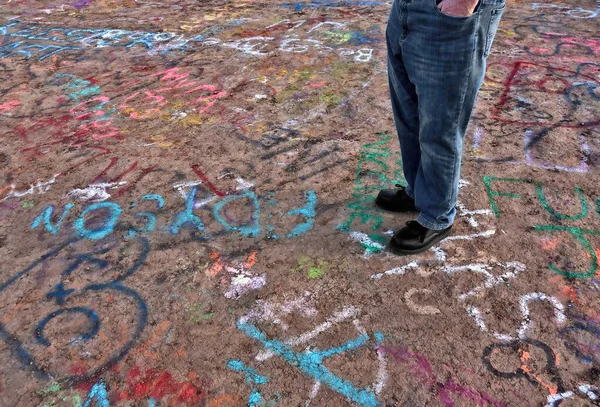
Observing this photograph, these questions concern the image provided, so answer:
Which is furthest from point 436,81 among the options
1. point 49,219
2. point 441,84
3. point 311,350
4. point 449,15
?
point 49,219

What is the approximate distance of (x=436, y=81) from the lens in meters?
1.59

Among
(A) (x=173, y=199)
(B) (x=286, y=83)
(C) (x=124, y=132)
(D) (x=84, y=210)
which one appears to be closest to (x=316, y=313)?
(A) (x=173, y=199)

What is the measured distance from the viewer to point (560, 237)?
6.43 feet

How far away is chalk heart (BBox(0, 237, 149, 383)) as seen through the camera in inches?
62.7

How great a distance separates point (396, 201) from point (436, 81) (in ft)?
2.37

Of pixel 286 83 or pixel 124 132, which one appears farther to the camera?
pixel 286 83

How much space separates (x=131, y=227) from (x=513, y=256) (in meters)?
1.84

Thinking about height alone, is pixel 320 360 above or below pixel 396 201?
below

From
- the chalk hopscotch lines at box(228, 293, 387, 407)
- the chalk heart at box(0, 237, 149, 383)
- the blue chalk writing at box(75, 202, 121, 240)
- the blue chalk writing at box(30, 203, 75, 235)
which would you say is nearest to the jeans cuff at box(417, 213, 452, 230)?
the chalk hopscotch lines at box(228, 293, 387, 407)

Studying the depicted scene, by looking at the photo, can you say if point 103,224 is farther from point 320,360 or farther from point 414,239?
point 414,239

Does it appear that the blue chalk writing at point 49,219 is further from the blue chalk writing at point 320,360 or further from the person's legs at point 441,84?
the person's legs at point 441,84

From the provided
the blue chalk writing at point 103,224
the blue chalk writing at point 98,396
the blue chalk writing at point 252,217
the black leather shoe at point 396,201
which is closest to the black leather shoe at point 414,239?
the black leather shoe at point 396,201

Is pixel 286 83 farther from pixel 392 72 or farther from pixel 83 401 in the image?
pixel 83 401

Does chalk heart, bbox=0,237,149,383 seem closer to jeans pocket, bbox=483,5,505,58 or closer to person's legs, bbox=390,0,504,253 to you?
person's legs, bbox=390,0,504,253
